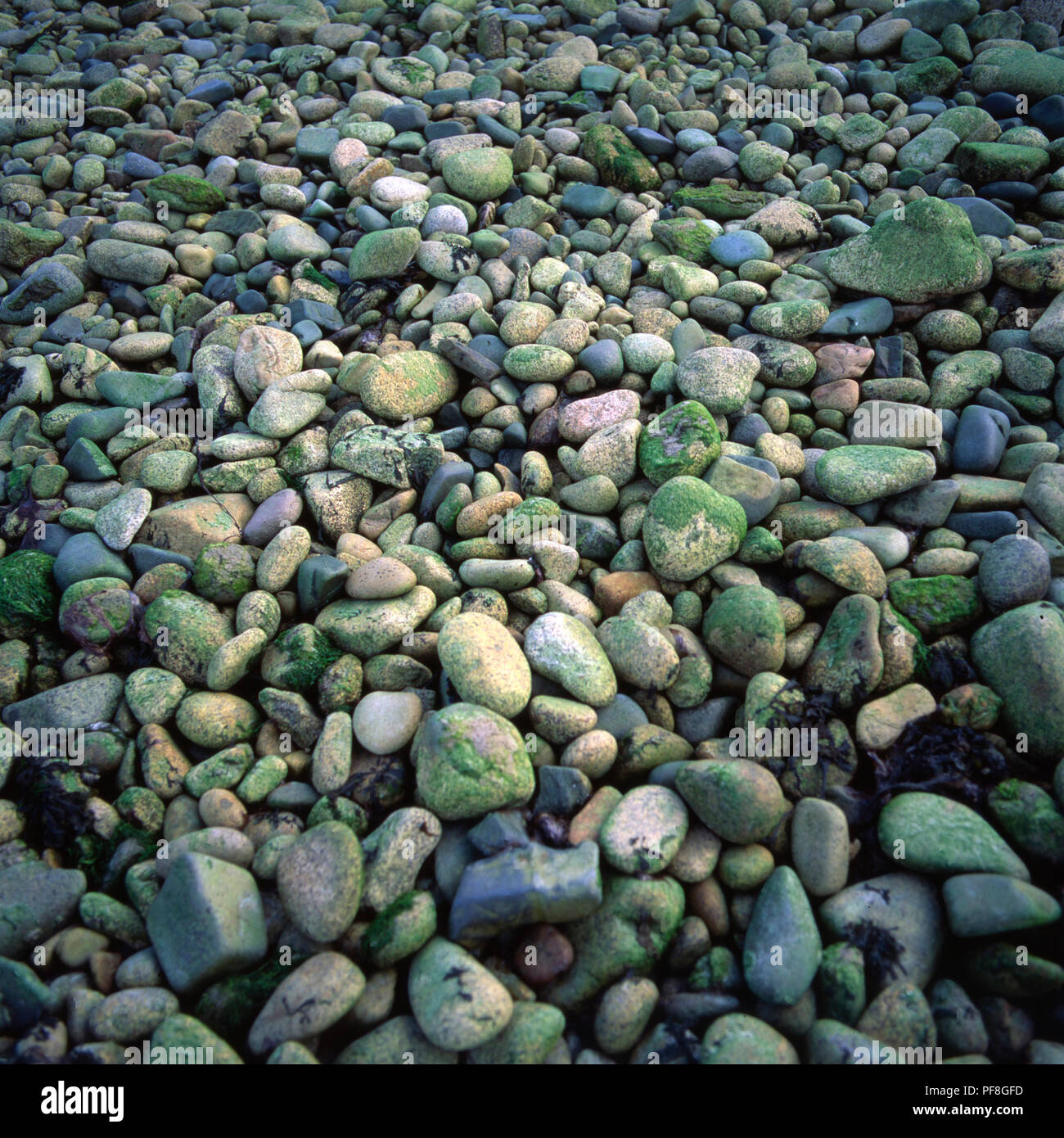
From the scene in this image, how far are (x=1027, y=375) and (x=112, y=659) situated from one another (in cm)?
542

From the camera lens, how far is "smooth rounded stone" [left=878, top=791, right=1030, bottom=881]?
9.61 ft

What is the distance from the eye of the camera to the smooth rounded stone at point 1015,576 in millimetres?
3643

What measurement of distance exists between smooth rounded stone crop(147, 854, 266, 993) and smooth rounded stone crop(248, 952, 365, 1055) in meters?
0.22

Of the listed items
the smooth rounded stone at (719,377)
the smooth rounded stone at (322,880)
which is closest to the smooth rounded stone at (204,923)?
the smooth rounded stone at (322,880)

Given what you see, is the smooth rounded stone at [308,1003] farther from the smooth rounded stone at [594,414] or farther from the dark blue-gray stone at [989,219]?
the dark blue-gray stone at [989,219]

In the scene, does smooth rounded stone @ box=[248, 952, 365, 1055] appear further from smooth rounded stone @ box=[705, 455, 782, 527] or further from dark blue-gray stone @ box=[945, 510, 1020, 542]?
dark blue-gray stone @ box=[945, 510, 1020, 542]

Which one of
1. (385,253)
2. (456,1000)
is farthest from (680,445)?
(456,1000)

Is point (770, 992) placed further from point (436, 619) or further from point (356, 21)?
point (356, 21)

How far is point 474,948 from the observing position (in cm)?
288

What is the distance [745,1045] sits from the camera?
8.63ft

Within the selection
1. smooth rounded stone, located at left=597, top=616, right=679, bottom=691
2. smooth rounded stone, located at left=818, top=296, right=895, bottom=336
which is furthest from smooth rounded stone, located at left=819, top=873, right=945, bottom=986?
smooth rounded stone, located at left=818, top=296, right=895, bottom=336

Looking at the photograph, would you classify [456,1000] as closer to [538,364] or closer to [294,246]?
[538,364]

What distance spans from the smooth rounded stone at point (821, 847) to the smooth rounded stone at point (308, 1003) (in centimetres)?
174

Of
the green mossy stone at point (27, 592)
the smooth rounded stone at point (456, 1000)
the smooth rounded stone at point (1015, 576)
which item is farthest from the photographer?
the green mossy stone at point (27, 592)
